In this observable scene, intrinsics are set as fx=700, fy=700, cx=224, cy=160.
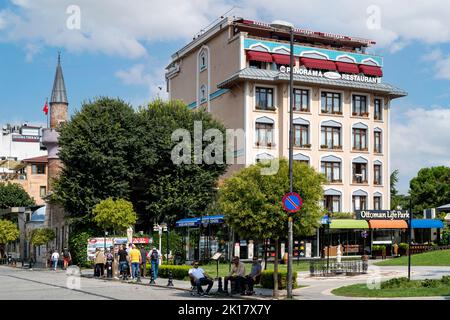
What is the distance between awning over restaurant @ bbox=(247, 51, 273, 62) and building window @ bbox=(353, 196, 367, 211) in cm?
1574

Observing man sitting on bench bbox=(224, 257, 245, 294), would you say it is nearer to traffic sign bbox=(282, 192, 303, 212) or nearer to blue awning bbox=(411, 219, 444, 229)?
traffic sign bbox=(282, 192, 303, 212)

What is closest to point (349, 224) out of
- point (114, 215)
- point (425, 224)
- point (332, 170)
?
point (425, 224)

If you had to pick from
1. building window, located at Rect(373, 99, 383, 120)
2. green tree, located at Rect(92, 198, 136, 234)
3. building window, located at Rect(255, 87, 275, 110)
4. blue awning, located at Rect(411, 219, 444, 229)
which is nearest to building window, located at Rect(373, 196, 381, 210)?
building window, located at Rect(373, 99, 383, 120)

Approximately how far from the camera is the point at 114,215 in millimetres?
45688

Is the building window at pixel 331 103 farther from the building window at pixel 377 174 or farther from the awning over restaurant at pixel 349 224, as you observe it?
the awning over restaurant at pixel 349 224

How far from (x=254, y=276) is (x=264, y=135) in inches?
1514

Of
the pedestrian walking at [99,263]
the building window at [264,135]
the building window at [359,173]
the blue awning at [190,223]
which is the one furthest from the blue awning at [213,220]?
the building window at [359,173]

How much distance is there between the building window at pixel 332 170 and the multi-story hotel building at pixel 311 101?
0.09 metres

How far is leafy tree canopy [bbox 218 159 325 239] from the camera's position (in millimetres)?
24625

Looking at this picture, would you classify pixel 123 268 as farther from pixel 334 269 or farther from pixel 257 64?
pixel 257 64

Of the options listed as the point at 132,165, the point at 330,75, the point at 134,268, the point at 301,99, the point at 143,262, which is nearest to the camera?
the point at 134,268
